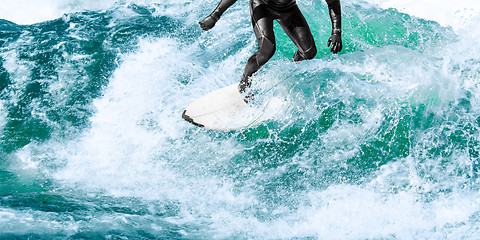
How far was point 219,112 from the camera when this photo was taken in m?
5.14

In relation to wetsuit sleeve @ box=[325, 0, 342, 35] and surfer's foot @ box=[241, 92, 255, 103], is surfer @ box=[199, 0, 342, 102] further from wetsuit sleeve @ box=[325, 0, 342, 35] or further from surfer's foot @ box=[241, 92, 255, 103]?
surfer's foot @ box=[241, 92, 255, 103]

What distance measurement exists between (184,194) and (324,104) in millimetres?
1990

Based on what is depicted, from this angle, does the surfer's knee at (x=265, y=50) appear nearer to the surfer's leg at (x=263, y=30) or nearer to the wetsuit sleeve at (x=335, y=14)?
the surfer's leg at (x=263, y=30)

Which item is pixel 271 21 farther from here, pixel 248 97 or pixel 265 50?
pixel 248 97

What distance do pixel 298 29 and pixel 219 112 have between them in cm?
131

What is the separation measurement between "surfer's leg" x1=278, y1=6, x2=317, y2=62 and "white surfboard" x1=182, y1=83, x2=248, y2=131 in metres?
0.95

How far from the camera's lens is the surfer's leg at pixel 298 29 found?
14.8 ft

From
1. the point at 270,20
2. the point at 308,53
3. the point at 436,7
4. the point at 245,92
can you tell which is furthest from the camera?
the point at 436,7

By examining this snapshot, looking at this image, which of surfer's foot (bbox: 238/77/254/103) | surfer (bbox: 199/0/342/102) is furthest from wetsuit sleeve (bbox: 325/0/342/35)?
surfer's foot (bbox: 238/77/254/103)

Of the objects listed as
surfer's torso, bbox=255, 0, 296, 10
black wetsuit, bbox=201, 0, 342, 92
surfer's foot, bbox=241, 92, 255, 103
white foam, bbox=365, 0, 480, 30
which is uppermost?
surfer's torso, bbox=255, 0, 296, 10

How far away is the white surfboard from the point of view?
16.5ft

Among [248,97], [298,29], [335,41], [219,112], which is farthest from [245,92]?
[335,41]

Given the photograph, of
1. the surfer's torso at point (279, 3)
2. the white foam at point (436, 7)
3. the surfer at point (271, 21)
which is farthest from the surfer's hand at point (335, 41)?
the white foam at point (436, 7)

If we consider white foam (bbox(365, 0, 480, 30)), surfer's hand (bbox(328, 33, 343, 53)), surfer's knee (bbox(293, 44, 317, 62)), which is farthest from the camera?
white foam (bbox(365, 0, 480, 30))
